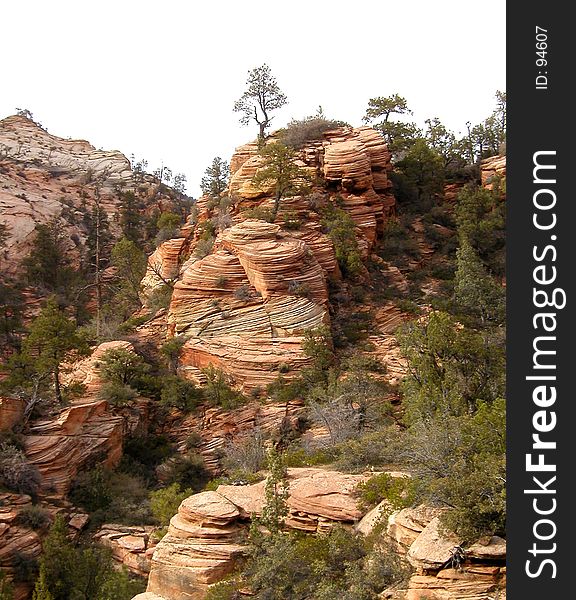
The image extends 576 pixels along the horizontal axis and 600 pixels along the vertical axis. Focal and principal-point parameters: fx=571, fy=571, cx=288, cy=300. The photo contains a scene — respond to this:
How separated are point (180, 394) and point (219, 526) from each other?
40.0ft

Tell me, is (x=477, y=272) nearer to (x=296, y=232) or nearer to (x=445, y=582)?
(x=296, y=232)

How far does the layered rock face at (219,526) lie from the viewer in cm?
1186

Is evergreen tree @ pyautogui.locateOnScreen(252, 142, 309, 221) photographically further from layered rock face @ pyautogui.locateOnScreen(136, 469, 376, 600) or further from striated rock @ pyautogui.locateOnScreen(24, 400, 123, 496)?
layered rock face @ pyautogui.locateOnScreen(136, 469, 376, 600)

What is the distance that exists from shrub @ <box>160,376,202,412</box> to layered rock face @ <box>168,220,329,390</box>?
87cm

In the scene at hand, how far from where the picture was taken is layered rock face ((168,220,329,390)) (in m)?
24.5

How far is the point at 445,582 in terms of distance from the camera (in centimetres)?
845

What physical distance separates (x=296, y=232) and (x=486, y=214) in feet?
38.7

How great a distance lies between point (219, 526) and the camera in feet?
41.5

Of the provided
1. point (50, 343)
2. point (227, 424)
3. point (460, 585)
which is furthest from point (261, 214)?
point (460, 585)

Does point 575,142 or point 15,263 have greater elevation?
point 15,263

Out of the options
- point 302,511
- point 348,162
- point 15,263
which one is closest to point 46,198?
point 15,263

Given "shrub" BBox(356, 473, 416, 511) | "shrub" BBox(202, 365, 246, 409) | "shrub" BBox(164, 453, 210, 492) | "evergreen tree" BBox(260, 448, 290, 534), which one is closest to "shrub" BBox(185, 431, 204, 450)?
"shrub" BBox(164, 453, 210, 492)

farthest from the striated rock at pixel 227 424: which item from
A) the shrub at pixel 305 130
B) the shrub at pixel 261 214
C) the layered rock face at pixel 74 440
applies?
the shrub at pixel 305 130

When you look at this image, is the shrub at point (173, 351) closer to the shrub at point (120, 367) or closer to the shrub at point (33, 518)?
the shrub at point (120, 367)
